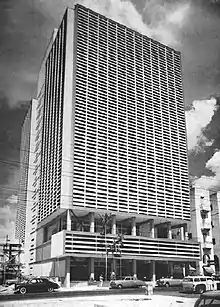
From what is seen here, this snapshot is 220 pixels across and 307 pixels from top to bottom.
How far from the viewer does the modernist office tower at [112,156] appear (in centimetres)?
4544

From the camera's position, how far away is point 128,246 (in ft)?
156

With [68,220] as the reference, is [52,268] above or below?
below

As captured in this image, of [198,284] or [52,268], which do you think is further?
[52,268]

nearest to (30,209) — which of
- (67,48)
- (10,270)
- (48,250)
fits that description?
(10,270)

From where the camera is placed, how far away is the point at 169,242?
167ft

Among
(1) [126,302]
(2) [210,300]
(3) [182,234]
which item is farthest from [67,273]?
(2) [210,300]

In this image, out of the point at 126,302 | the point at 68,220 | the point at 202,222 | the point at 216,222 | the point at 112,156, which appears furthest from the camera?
the point at 216,222

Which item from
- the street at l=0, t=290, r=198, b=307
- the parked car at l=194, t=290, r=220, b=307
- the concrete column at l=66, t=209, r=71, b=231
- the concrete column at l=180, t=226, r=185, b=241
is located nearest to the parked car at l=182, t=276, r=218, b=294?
the street at l=0, t=290, r=198, b=307

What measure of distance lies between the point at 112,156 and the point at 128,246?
1183 cm

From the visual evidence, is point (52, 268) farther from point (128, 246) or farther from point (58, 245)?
point (128, 246)

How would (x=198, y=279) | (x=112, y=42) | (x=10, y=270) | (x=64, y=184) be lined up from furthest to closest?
1. (x=10, y=270)
2. (x=112, y=42)
3. (x=64, y=184)
4. (x=198, y=279)

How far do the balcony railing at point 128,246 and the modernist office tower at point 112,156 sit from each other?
0.41 ft

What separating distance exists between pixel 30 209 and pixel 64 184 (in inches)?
1232

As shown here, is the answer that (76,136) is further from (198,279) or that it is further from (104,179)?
(198,279)
